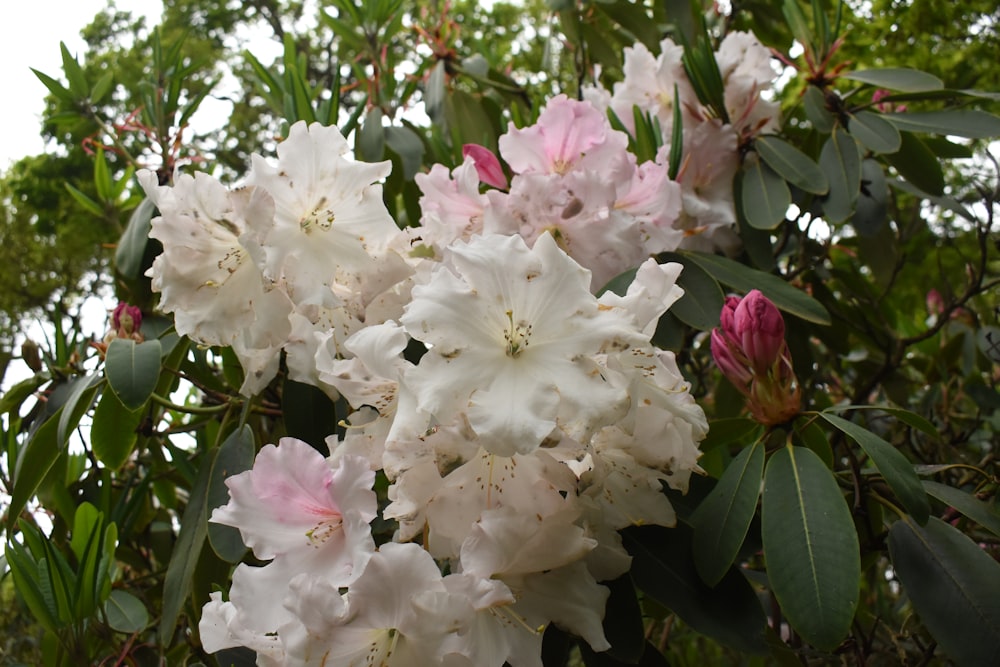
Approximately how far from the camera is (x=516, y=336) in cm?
72

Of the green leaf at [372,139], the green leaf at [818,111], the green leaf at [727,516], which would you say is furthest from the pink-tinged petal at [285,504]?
the green leaf at [818,111]

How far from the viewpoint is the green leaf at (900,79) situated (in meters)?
1.38

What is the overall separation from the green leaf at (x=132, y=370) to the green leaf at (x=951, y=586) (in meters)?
0.84

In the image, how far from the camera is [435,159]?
1.66 m

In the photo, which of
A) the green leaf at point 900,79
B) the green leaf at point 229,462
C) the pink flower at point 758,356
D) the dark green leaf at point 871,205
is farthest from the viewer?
the dark green leaf at point 871,205

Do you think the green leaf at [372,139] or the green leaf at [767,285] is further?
the green leaf at [372,139]

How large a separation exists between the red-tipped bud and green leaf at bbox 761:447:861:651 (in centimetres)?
11

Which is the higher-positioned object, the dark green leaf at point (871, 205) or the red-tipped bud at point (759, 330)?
the dark green leaf at point (871, 205)

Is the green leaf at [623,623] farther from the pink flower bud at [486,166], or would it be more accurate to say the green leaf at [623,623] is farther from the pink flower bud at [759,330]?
the pink flower bud at [486,166]

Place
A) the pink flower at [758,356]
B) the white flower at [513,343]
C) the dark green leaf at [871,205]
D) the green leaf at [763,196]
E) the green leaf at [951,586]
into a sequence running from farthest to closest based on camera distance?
1. the dark green leaf at [871,205]
2. the green leaf at [763,196]
3. the pink flower at [758,356]
4. the green leaf at [951,586]
5. the white flower at [513,343]

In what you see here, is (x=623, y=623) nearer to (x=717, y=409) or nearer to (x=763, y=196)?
(x=763, y=196)

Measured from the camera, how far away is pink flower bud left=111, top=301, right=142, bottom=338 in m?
1.15

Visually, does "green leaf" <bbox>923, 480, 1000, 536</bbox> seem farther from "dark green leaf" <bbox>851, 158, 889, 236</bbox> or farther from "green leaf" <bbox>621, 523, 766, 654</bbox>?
"dark green leaf" <bbox>851, 158, 889, 236</bbox>

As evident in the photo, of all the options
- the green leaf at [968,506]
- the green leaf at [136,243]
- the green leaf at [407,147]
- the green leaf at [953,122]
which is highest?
the green leaf at [407,147]
